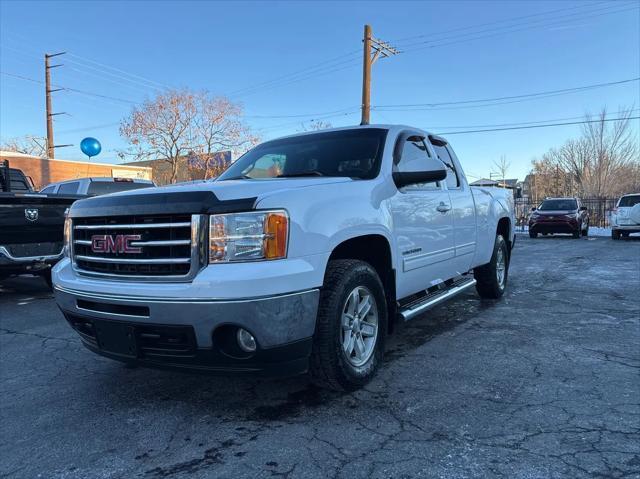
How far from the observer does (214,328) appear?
2654mm

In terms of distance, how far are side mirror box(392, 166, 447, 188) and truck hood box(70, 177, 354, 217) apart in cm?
92

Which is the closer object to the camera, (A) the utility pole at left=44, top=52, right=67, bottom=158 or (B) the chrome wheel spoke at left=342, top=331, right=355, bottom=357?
(B) the chrome wheel spoke at left=342, top=331, right=355, bottom=357

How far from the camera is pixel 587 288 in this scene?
24.0 feet

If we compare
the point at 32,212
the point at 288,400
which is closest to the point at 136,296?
the point at 288,400

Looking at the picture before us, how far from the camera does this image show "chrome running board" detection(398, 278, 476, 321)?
396cm

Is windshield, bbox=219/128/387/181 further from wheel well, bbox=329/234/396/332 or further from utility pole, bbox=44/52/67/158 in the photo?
utility pole, bbox=44/52/67/158

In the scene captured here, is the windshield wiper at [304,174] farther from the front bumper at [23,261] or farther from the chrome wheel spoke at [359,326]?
the front bumper at [23,261]

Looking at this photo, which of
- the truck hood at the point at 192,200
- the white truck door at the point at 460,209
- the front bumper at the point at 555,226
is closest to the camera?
the truck hood at the point at 192,200

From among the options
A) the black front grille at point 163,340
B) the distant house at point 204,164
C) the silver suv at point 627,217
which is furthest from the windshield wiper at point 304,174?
the distant house at point 204,164

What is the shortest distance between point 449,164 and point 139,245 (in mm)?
3747

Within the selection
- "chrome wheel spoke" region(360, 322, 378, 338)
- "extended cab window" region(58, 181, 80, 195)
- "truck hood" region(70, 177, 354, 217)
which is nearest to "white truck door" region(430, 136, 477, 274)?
"chrome wheel spoke" region(360, 322, 378, 338)

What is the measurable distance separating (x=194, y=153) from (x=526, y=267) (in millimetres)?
25742

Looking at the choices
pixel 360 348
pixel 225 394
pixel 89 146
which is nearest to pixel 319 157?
pixel 360 348

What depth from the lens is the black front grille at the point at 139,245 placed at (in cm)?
281
